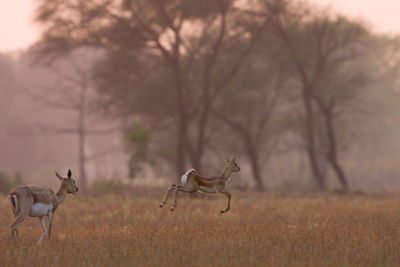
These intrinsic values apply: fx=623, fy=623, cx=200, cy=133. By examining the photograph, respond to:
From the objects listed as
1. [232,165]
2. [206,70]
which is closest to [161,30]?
[206,70]

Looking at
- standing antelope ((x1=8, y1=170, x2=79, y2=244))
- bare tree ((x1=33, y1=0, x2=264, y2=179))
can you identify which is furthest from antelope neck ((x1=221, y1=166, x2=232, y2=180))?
bare tree ((x1=33, y1=0, x2=264, y2=179))

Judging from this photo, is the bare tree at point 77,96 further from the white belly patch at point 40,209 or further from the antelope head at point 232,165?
the antelope head at point 232,165

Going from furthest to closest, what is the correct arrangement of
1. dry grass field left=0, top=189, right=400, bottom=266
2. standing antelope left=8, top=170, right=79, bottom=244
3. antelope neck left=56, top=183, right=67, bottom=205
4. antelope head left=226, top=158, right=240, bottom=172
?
antelope neck left=56, top=183, right=67, bottom=205 → antelope head left=226, top=158, right=240, bottom=172 → standing antelope left=8, top=170, right=79, bottom=244 → dry grass field left=0, top=189, right=400, bottom=266

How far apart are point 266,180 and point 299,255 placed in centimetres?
6207

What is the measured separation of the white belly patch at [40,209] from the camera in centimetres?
1184

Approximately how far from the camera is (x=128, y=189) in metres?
36.3

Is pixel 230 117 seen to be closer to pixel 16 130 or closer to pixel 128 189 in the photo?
pixel 128 189

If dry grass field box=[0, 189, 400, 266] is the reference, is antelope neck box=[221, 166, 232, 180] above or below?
above

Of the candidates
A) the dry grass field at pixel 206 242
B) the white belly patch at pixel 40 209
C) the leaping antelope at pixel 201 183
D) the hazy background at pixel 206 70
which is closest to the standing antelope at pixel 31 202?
the white belly patch at pixel 40 209

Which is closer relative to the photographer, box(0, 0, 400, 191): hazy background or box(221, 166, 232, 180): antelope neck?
box(221, 166, 232, 180): antelope neck

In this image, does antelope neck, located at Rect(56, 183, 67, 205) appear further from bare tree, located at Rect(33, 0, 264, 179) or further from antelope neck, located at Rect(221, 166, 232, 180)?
bare tree, located at Rect(33, 0, 264, 179)

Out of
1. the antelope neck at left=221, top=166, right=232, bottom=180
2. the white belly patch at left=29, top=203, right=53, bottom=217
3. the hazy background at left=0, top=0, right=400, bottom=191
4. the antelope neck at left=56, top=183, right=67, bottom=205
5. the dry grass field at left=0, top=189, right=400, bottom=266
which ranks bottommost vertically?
the dry grass field at left=0, top=189, right=400, bottom=266

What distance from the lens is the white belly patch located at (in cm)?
1184

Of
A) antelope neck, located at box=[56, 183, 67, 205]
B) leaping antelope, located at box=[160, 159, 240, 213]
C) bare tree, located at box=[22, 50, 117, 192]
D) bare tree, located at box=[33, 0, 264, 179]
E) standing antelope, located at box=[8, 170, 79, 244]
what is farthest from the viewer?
bare tree, located at box=[22, 50, 117, 192]
